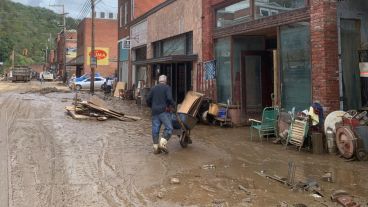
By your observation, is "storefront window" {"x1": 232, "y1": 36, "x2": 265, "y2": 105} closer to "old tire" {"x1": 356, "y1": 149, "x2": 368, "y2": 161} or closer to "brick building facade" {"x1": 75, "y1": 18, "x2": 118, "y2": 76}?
"old tire" {"x1": 356, "y1": 149, "x2": 368, "y2": 161}

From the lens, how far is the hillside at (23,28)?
11894cm

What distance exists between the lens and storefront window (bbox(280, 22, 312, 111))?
11547 millimetres

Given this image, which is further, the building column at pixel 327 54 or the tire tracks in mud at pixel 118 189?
the building column at pixel 327 54

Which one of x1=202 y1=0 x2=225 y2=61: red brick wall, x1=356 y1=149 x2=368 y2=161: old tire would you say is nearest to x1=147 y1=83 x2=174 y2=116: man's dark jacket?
x1=356 y1=149 x2=368 y2=161: old tire

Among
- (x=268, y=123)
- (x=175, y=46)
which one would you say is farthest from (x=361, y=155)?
(x=175, y=46)

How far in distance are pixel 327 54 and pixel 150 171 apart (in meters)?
5.38

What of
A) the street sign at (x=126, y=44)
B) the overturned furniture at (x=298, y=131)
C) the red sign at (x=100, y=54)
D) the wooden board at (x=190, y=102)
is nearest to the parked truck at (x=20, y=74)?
the red sign at (x=100, y=54)

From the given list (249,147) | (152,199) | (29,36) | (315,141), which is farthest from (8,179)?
(29,36)

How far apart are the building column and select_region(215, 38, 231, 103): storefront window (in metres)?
5.18

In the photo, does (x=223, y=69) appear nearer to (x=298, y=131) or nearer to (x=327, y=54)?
(x=327, y=54)

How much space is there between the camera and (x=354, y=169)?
27.8ft

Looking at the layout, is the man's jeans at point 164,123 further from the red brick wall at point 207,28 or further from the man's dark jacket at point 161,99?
the red brick wall at point 207,28

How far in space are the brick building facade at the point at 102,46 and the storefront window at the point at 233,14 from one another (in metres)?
43.2

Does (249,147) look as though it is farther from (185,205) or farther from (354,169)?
(185,205)
